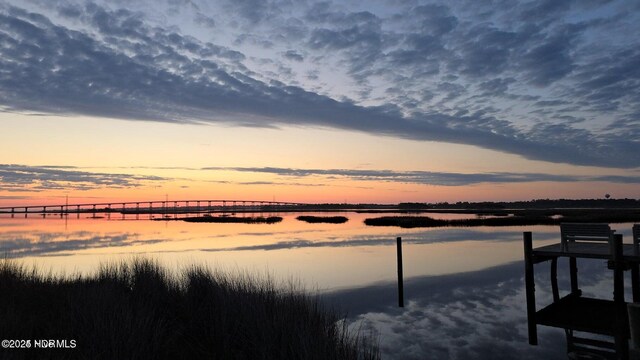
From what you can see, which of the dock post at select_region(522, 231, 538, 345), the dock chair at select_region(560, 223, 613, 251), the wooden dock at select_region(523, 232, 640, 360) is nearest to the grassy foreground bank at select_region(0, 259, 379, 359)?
the dock post at select_region(522, 231, 538, 345)

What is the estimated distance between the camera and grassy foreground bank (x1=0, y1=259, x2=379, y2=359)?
858 cm

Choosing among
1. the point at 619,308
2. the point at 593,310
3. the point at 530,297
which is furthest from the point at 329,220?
the point at 619,308

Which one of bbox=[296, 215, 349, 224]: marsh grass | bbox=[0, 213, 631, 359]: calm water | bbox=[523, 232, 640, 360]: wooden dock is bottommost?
bbox=[296, 215, 349, 224]: marsh grass

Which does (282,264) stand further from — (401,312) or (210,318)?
(210,318)

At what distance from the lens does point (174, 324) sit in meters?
11.9

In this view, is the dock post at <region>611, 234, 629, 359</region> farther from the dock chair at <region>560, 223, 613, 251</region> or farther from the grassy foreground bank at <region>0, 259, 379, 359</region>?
the grassy foreground bank at <region>0, 259, 379, 359</region>

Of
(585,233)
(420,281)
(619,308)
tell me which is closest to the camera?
(619,308)

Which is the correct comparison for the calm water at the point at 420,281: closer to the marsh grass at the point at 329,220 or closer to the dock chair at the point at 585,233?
the dock chair at the point at 585,233

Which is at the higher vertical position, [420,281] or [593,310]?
[593,310]

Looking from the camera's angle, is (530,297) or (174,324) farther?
(530,297)

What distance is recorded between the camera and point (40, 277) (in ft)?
54.6

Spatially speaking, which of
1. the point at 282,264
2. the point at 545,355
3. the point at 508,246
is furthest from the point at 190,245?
the point at 545,355

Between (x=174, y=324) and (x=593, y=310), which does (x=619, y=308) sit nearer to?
(x=593, y=310)

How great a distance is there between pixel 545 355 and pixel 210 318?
9.26 metres
